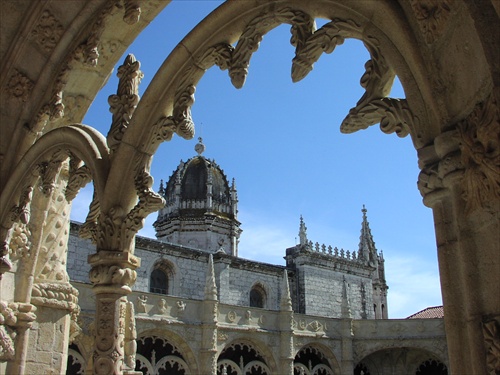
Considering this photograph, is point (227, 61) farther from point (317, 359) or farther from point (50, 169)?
point (317, 359)

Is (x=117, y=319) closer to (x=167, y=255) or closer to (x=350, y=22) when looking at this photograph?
(x=350, y=22)

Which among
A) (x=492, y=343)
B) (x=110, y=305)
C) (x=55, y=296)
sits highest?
(x=55, y=296)

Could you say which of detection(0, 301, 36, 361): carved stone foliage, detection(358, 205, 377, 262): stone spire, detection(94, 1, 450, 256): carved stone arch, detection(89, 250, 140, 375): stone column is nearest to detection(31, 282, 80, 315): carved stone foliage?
detection(0, 301, 36, 361): carved stone foliage

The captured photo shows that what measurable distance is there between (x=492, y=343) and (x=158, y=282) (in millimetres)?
21567

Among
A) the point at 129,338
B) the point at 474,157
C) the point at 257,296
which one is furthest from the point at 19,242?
the point at 257,296

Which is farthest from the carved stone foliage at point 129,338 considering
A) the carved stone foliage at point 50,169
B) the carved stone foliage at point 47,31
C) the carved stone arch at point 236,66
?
the carved stone foliage at point 47,31

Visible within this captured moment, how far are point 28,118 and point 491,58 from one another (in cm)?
375

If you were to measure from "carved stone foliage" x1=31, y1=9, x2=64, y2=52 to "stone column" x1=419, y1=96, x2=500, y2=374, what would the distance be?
339 cm

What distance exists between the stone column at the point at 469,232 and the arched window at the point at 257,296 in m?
24.0

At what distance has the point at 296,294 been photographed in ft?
88.7

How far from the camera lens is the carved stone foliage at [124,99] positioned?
12.1ft

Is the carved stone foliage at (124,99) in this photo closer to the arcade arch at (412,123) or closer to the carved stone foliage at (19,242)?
the arcade arch at (412,123)

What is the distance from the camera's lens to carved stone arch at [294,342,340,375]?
20411 mm

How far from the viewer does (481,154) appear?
1791 mm
